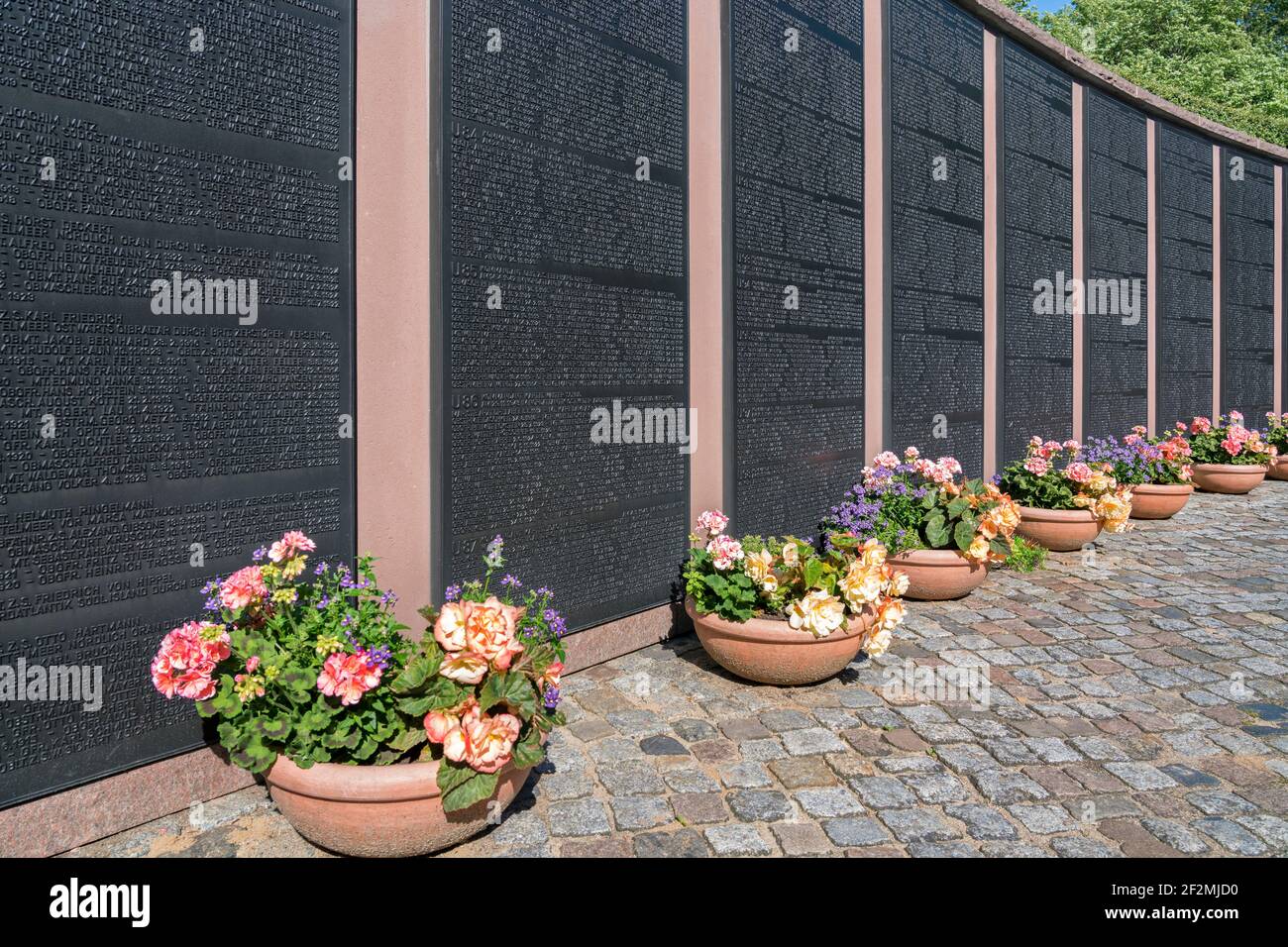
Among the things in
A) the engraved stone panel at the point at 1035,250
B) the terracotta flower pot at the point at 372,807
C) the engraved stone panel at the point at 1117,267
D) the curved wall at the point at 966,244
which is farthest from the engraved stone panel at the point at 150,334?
the engraved stone panel at the point at 1117,267

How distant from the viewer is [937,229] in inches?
328

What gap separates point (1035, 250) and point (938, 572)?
490 cm

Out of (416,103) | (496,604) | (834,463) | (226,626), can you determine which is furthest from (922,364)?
(226,626)

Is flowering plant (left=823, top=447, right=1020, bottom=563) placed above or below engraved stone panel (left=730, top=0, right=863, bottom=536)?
below

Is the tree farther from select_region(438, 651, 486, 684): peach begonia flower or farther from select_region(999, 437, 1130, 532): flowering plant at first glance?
select_region(438, 651, 486, 684): peach begonia flower

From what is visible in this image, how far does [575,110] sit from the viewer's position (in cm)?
505

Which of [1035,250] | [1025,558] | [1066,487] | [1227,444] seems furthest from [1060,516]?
[1227,444]

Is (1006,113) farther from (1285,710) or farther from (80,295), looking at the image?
(80,295)

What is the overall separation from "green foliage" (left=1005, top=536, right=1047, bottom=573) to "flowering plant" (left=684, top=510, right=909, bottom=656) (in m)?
3.29

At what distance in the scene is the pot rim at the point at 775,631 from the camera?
15.7ft

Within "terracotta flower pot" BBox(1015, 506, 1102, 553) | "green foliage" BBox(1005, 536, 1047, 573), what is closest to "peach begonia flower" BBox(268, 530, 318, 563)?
"green foliage" BBox(1005, 536, 1047, 573)

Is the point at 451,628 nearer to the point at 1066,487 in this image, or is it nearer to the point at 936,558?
the point at 936,558

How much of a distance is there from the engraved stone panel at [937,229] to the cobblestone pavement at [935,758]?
248 centimetres

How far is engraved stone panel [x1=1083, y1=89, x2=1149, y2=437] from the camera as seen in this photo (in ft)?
35.3
